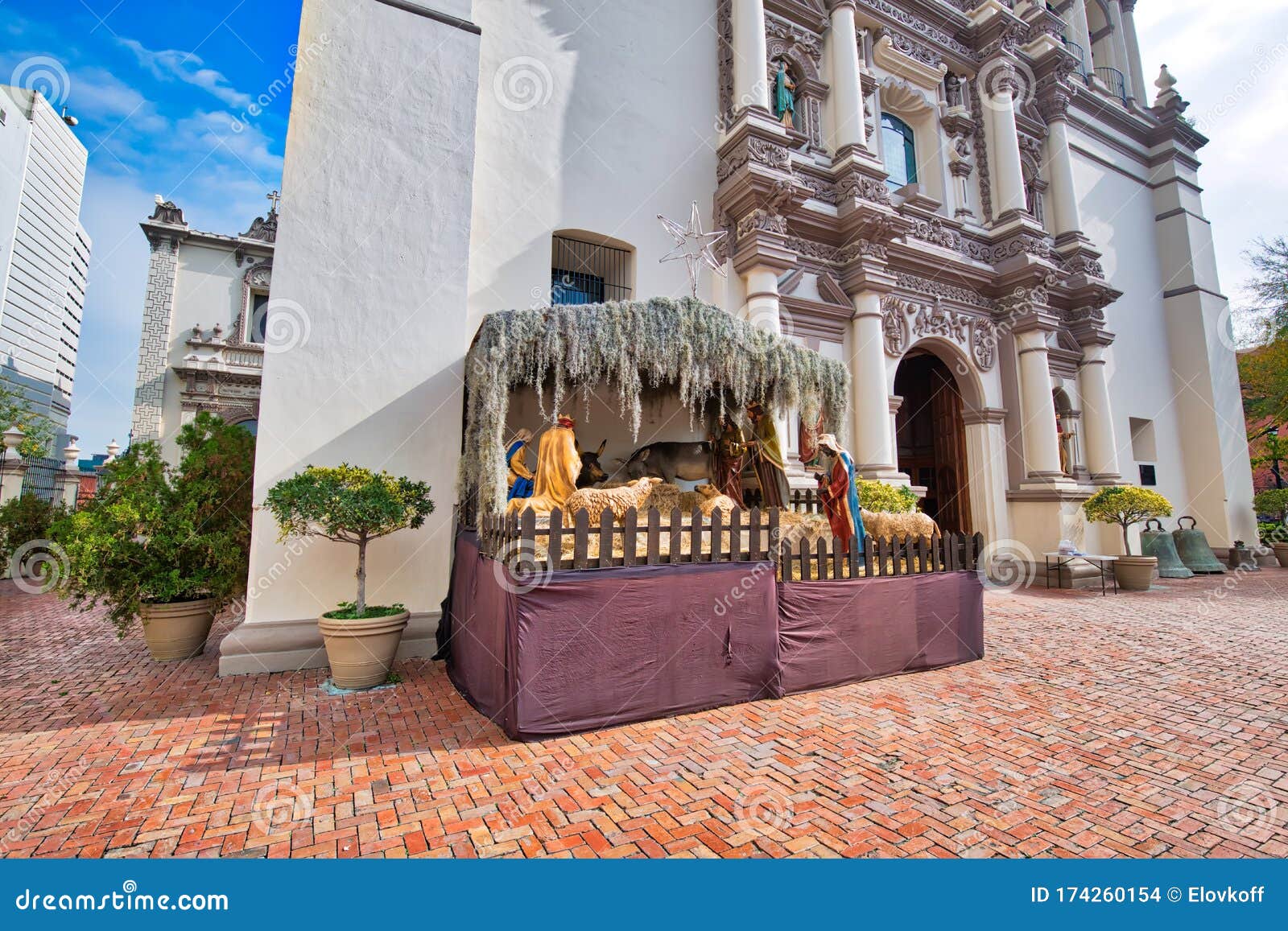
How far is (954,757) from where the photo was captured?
141 inches

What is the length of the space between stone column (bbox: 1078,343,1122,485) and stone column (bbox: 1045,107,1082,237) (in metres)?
3.43

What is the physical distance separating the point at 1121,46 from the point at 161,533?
2888cm

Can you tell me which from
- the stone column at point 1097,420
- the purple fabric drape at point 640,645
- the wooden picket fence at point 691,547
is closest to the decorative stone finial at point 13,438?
the wooden picket fence at point 691,547

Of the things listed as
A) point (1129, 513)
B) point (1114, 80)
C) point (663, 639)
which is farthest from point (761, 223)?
point (1114, 80)

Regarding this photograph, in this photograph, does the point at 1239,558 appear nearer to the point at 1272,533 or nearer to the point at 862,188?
the point at 1272,533

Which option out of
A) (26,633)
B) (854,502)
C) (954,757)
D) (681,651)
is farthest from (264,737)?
(26,633)

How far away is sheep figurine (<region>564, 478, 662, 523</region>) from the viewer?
566cm

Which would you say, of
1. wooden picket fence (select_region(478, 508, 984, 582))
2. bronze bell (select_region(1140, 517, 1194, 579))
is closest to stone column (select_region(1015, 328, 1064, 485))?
bronze bell (select_region(1140, 517, 1194, 579))

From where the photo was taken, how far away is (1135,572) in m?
11.6

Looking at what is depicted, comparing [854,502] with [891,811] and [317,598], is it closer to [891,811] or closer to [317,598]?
[891,811]

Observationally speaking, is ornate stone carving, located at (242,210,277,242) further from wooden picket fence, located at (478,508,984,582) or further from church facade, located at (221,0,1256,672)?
wooden picket fence, located at (478,508,984,582)

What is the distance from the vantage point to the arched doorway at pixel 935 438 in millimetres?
13645

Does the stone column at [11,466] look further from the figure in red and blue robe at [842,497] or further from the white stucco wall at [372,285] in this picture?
the figure in red and blue robe at [842,497]

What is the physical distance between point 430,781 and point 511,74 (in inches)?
392
